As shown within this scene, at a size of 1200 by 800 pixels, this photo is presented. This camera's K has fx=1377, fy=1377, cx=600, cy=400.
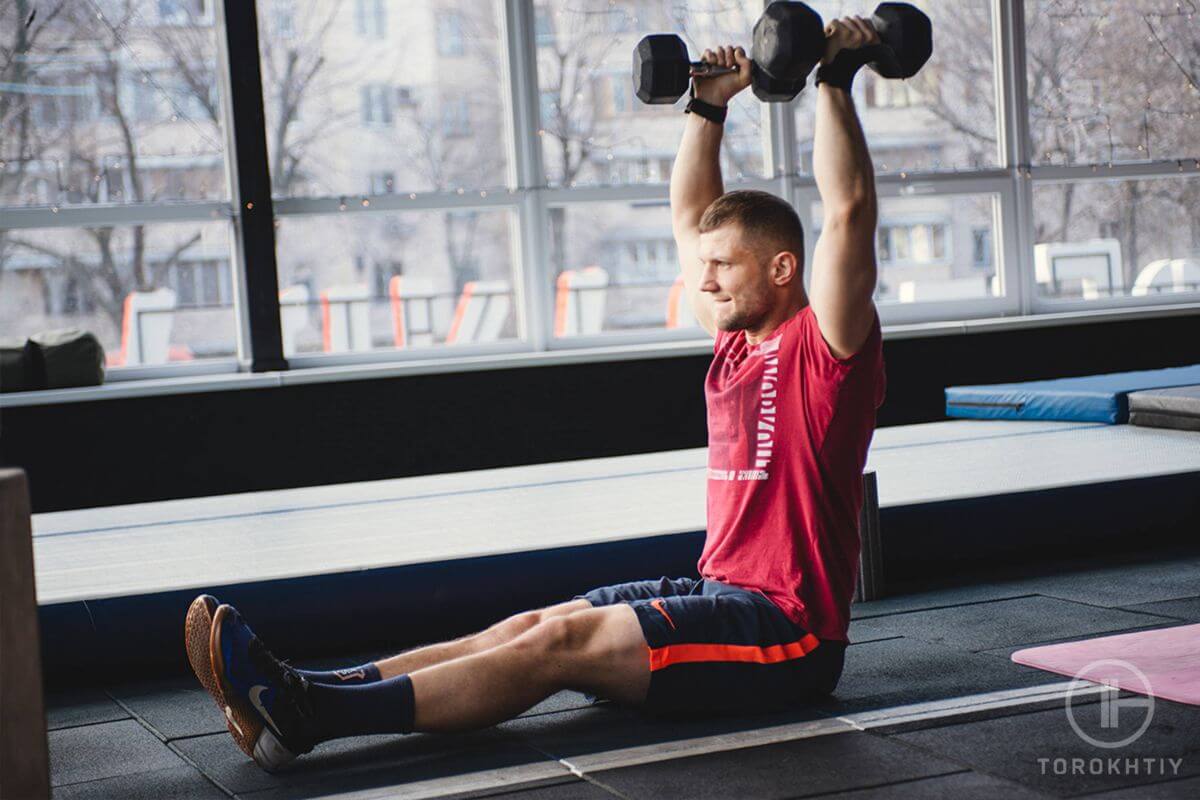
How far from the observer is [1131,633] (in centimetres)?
257

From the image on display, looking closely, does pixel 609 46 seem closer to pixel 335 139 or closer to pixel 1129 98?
pixel 335 139

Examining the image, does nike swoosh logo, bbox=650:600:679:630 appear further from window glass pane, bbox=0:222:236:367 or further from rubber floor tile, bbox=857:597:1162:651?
window glass pane, bbox=0:222:236:367

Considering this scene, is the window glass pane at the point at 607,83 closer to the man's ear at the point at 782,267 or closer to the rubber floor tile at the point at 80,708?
the rubber floor tile at the point at 80,708

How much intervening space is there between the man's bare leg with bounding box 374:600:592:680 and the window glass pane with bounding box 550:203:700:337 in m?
3.37

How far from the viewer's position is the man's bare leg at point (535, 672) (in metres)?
2.05

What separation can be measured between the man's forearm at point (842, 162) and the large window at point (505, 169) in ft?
10.9

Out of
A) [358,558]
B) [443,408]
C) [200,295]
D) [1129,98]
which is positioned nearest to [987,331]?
[1129,98]

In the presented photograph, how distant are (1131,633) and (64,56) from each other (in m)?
4.06

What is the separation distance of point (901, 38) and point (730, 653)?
98cm

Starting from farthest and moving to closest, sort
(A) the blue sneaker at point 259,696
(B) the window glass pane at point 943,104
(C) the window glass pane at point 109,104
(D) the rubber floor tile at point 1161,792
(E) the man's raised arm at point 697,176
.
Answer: (B) the window glass pane at point 943,104 → (C) the window glass pane at point 109,104 → (E) the man's raised arm at point 697,176 → (A) the blue sneaker at point 259,696 → (D) the rubber floor tile at point 1161,792

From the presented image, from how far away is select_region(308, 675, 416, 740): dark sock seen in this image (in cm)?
201

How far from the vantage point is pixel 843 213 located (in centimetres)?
202

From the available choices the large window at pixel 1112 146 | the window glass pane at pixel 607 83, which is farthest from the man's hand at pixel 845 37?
the large window at pixel 1112 146

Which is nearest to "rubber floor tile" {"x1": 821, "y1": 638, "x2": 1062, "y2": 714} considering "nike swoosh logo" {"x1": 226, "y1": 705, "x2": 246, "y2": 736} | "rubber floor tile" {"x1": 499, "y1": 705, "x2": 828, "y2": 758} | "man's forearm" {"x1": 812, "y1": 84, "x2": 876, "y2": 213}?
"rubber floor tile" {"x1": 499, "y1": 705, "x2": 828, "y2": 758}
